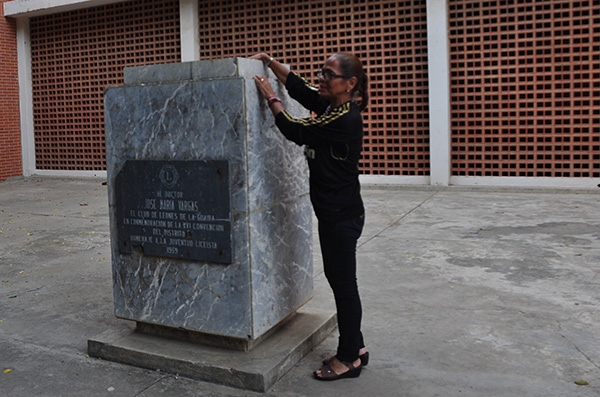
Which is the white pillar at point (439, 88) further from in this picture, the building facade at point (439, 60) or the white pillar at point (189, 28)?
the white pillar at point (189, 28)

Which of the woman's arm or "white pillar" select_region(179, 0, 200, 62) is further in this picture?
"white pillar" select_region(179, 0, 200, 62)

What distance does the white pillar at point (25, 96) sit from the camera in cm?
1491

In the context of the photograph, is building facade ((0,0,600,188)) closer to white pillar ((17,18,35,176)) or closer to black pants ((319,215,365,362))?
white pillar ((17,18,35,176))

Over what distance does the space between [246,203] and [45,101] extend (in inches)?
527

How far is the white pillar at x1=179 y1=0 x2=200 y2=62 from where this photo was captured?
504 inches

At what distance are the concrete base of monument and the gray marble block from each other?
122mm

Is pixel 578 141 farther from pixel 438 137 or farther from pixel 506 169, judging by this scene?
pixel 438 137

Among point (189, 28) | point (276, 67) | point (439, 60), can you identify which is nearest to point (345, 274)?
point (276, 67)

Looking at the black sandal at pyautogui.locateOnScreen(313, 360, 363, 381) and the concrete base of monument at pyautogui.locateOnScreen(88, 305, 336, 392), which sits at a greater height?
the concrete base of monument at pyautogui.locateOnScreen(88, 305, 336, 392)

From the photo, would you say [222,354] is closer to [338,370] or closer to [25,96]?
[338,370]

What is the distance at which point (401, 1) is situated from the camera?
10953 mm

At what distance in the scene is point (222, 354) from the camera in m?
3.34

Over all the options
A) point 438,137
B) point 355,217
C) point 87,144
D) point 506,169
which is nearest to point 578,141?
point 506,169

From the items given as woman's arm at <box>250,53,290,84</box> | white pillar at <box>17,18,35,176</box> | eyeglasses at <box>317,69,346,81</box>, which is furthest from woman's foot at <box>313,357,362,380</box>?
white pillar at <box>17,18,35,176</box>
